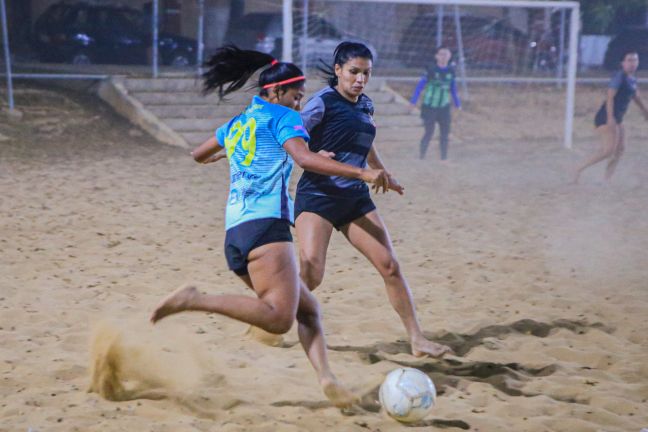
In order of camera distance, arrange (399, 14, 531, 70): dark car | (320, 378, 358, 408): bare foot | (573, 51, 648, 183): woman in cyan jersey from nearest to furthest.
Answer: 1. (320, 378, 358, 408): bare foot
2. (573, 51, 648, 183): woman in cyan jersey
3. (399, 14, 531, 70): dark car

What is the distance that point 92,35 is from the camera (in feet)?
75.8

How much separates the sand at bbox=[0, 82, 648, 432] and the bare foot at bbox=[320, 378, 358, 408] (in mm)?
69

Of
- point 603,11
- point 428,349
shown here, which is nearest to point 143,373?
point 428,349

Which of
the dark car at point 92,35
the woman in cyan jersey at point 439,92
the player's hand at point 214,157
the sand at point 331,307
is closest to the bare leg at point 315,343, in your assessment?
the sand at point 331,307

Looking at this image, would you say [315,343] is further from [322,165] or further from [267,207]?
[322,165]

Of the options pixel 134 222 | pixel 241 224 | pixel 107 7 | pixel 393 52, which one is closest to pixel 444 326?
pixel 241 224

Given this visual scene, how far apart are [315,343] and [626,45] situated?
26.7 m

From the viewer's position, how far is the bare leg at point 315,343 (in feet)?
14.6

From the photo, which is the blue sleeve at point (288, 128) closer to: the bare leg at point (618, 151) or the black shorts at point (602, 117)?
the black shorts at point (602, 117)

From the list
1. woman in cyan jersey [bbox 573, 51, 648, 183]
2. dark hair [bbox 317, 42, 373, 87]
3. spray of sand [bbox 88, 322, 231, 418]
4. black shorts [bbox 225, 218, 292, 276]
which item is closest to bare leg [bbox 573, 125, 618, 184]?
woman in cyan jersey [bbox 573, 51, 648, 183]

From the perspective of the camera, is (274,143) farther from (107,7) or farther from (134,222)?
(107,7)

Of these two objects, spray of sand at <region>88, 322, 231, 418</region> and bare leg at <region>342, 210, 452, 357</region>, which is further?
bare leg at <region>342, 210, 452, 357</region>

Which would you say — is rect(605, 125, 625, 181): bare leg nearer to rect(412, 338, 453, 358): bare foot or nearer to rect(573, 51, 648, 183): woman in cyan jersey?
rect(573, 51, 648, 183): woman in cyan jersey

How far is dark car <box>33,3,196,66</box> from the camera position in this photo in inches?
904
